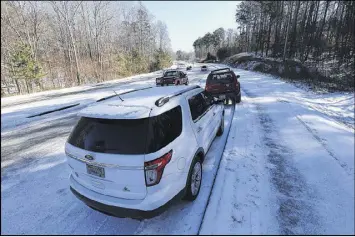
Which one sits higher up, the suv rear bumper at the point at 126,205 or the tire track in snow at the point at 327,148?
the suv rear bumper at the point at 126,205

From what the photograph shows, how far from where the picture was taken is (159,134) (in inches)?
116

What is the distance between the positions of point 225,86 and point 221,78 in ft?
1.83

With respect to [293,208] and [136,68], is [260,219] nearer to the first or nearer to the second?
[293,208]

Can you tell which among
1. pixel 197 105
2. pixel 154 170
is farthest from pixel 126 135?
pixel 197 105

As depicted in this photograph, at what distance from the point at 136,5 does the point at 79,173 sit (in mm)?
57370

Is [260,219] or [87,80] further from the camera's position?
[87,80]

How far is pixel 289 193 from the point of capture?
12.8 feet

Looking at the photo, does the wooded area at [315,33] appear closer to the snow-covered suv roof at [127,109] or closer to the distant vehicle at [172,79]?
the distant vehicle at [172,79]

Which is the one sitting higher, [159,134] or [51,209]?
[159,134]

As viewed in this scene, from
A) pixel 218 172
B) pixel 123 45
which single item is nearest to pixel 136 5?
pixel 123 45

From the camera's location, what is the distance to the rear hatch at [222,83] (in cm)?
1049

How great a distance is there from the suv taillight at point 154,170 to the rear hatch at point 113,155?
0.18 ft

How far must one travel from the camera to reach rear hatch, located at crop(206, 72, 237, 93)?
10.5 meters

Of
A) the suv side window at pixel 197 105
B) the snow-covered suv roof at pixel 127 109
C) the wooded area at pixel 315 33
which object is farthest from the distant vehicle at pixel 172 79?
the wooded area at pixel 315 33
